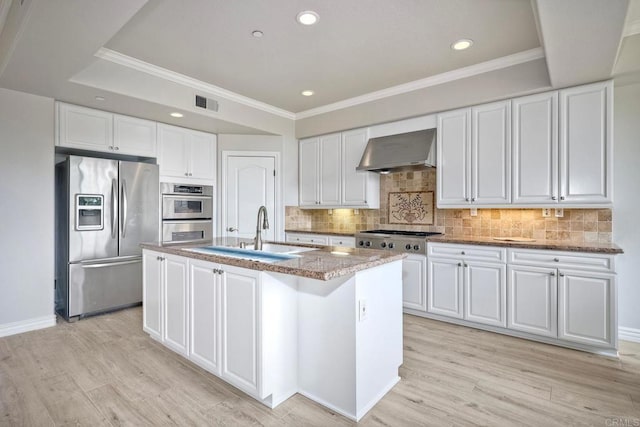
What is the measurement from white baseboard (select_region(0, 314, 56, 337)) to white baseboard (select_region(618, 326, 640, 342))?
5.63m

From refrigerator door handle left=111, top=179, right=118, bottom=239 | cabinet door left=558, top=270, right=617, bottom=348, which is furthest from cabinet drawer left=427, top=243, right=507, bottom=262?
refrigerator door handle left=111, top=179, right=118, bottom=239

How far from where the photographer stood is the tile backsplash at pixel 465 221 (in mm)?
3178

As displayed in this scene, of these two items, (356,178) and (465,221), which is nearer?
(465,221)

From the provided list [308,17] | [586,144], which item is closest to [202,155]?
[308,17]

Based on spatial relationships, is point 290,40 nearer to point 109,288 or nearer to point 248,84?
point 248,84

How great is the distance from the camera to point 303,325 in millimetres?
2078

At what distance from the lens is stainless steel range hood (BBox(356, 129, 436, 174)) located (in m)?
3.74

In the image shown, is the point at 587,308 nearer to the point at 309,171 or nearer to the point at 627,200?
the point at 627,200

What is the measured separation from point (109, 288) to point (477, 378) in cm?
383

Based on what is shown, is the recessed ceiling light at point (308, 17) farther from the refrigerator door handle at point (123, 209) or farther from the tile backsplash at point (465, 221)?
the refrigerator door handle at point (123, 209)

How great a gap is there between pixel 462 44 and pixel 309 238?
9.84ft

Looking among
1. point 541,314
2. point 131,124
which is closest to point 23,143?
point 131,124

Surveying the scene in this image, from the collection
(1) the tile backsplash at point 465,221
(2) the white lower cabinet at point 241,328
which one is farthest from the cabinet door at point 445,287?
(2) the white lower cabinet at point 241,328

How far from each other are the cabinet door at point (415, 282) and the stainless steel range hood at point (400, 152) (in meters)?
1.08
